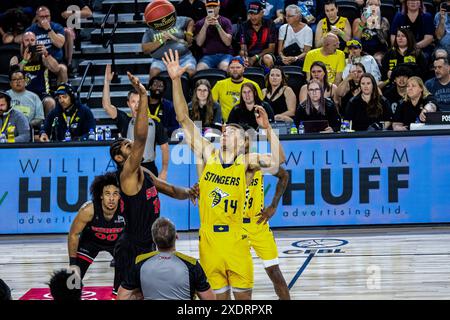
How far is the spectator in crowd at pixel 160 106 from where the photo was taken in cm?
1606

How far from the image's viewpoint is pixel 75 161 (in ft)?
52.1

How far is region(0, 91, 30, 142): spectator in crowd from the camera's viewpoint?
1622 centimetres

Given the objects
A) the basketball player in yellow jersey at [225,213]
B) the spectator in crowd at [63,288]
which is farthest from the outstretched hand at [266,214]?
the spectator in crowd at [63,288]

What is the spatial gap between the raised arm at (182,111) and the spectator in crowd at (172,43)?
766 cm

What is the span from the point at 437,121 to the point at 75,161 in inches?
220

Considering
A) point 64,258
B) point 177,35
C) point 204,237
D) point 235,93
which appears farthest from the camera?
point 177,35

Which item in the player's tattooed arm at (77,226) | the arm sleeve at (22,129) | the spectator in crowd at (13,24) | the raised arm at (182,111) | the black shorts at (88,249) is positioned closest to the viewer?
the raised arm at (182,111)

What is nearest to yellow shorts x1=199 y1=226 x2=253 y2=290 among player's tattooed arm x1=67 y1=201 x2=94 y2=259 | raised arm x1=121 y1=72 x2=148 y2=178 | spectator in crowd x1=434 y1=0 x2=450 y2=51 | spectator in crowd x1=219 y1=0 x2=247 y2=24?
raised arm x1=121 y1=72 x2=148 y2=178

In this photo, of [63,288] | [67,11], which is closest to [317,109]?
[67,11]

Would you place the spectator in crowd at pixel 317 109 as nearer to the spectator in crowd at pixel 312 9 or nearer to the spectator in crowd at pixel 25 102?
the spectator in crowd at pixel 312 9

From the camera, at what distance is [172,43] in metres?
18.4

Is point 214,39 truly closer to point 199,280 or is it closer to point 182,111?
point 182,111
